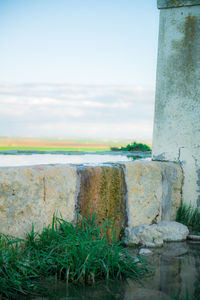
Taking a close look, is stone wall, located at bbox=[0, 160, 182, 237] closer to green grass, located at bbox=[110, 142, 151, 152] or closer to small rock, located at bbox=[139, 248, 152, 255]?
small rock, located at bbox=[139, 248, 152, 255]

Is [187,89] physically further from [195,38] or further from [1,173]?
[1,173]

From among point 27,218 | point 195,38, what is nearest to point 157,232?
point 27,218

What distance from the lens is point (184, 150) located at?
4.61 metres

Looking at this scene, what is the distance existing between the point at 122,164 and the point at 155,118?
111 cm

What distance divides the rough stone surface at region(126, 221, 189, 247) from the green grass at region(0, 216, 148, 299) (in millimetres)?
677

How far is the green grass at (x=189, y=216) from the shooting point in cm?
447

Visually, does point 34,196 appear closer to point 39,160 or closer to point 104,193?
point 104,193

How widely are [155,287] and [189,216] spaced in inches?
79.4

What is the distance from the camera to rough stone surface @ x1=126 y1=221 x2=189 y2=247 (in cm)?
379

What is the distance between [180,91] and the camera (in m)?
4.59

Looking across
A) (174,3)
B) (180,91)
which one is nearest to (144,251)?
(180,91)

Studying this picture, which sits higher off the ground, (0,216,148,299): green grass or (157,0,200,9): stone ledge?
(157,0,200,9): stone ledge

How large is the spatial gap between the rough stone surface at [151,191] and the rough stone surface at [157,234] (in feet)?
0.45

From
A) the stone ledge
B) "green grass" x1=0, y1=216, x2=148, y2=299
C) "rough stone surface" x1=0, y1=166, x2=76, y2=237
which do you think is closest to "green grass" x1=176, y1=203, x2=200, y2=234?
"green grass" x1=0, y1=216, x2=148, y2=299
